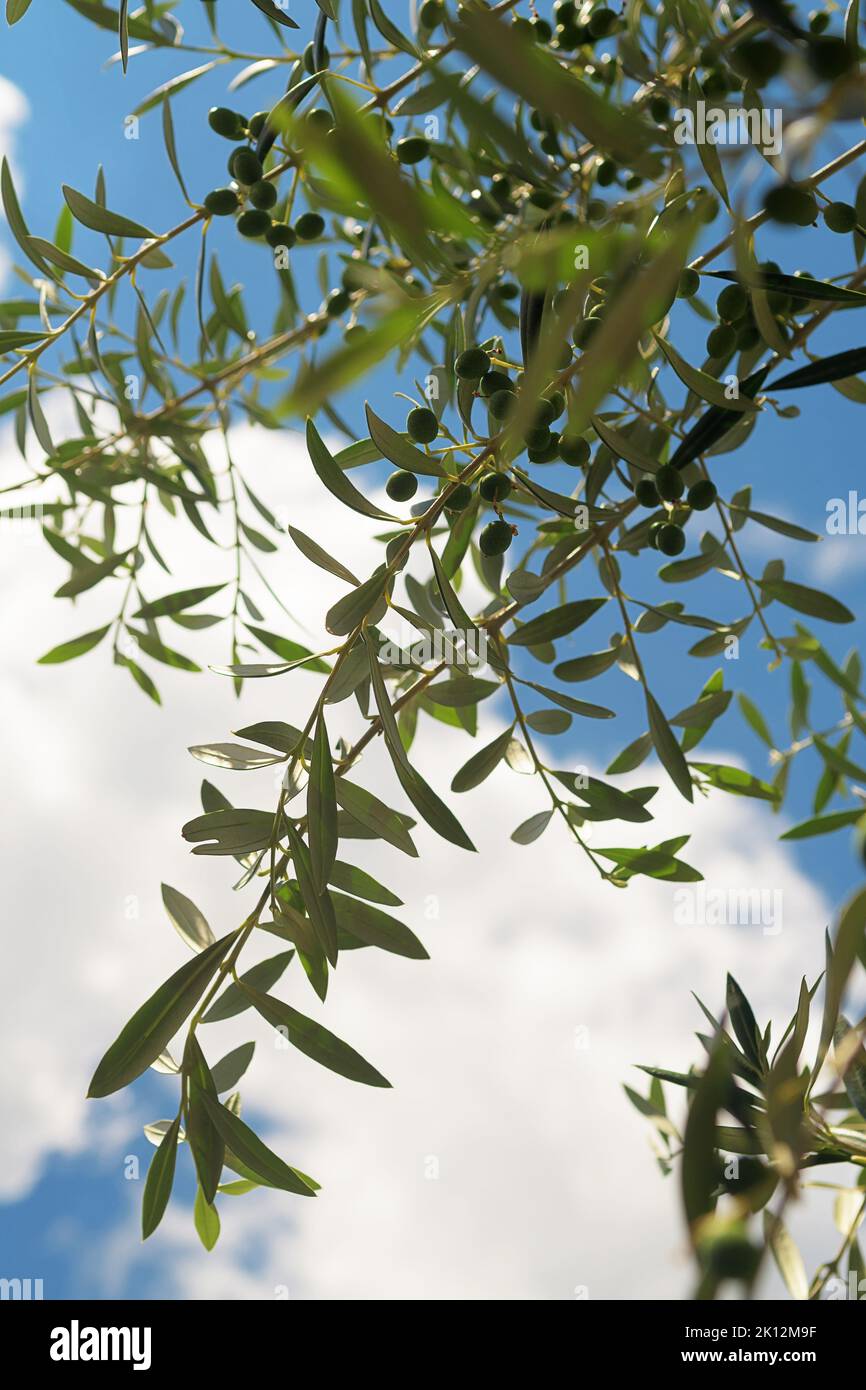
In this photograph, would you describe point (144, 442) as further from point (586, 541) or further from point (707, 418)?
point (707, 418)

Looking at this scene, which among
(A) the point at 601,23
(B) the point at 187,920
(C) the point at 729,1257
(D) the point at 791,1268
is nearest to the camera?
(C) the point at 729,1257

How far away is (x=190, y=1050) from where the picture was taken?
2.68 feet

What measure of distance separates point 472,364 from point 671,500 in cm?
24

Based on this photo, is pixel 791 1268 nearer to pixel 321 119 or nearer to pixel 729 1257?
pixel 729 1257

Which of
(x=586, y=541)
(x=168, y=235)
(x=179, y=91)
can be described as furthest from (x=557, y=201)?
(x=179, y=91)

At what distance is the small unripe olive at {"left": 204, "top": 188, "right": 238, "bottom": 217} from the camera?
1126mm

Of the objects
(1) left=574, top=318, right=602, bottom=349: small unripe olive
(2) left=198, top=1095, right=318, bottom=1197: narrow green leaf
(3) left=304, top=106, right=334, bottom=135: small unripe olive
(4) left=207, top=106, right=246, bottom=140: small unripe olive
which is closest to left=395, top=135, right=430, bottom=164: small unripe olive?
(3) left=304, top=106, right=334, bottom=135: small unripe olive

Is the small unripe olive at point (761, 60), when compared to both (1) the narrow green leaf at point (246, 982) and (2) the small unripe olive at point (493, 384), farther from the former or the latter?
(1) the narrow green leaf at point (246, 982)

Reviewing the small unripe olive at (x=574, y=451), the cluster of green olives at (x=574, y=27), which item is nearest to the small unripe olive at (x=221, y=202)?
the cluster of green olives at (x=574, y=27)

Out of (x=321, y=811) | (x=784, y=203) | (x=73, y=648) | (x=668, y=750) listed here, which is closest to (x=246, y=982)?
(x=321, y=811)

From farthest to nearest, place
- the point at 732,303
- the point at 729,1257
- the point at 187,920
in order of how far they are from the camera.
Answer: the point at 187,920 → the point at 732,303 → the point at 729,1257

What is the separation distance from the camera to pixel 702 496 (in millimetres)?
968

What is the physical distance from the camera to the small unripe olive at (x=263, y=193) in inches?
44.7

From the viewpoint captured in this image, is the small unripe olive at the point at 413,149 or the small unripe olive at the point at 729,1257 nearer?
the small unripe olive at the point at 729,1257
